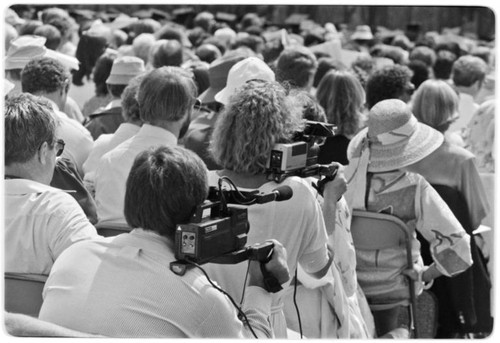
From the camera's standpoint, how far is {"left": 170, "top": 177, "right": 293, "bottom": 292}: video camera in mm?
2463

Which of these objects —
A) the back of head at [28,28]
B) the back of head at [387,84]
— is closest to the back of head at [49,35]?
the back of head at [28,28]

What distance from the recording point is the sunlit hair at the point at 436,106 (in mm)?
4816

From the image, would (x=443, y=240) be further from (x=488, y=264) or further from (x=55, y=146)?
(x=55, y=146)

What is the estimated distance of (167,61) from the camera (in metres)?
6.81

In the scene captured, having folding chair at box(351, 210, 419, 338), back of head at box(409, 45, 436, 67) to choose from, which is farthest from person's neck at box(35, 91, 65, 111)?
back of head at box(409, 45, 436, 67)

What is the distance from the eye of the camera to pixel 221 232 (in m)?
2.55

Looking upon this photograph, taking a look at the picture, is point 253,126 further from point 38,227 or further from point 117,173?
point 117,173

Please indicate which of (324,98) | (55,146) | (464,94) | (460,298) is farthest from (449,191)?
(464,94)

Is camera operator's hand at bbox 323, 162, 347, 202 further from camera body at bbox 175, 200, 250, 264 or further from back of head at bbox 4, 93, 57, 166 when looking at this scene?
back of head at bbox 4, 93, 57, 166

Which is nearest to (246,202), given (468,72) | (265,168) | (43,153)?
(265,168)

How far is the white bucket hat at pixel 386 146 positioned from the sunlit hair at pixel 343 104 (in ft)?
2.69

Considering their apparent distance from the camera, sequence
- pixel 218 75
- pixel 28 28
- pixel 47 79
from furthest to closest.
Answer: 1. pixel 28 28
2. pixel 218 75
3. pixel 47 79

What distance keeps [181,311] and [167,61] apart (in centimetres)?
450

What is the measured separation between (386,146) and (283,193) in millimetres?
1254
